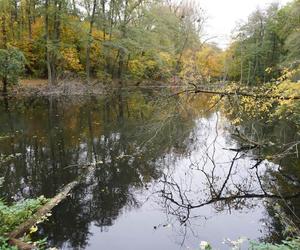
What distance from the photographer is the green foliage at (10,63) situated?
25.2 metres

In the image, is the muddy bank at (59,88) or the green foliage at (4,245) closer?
the green foliage at (4,245)

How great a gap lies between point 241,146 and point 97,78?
90.1 feet

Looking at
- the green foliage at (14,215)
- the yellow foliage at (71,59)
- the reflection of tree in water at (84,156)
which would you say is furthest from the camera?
the yellow foliage at (71,59)

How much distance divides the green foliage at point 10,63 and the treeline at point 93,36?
4764mm

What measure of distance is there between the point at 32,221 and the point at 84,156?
581 cm

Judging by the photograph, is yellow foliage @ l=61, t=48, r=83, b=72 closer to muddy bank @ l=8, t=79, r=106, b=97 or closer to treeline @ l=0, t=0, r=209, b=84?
treeline @ l=0, t=0, r=209, b=84

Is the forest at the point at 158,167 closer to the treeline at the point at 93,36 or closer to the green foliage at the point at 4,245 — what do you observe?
the green foliage at the point at 4,245

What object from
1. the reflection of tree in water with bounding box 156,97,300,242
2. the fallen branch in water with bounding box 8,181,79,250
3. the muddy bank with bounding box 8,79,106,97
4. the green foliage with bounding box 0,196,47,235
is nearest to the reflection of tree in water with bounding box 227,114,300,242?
the reflection of tree in water with bounding box 156,97,300,242

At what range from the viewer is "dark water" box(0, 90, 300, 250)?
284 inches

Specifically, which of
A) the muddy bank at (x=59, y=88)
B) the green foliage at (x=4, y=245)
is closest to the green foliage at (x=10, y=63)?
the muddy bank at (x=59, y=88)

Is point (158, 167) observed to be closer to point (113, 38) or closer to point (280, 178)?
point (280, 178)

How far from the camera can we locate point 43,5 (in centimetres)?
3169

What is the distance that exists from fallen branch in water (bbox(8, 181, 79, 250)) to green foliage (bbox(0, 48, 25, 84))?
1896 centimetres

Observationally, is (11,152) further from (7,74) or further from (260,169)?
(7,74)
